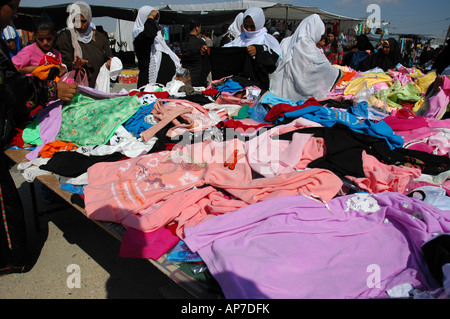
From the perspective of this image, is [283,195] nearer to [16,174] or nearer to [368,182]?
[368,182]

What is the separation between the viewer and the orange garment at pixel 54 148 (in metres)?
2.82

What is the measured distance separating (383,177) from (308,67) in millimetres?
3073

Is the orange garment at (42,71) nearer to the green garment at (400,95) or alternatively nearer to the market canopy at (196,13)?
the green garment at (400,95)


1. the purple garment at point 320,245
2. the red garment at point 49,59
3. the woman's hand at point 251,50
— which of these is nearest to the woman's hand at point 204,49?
the woman's hand at point 251,50

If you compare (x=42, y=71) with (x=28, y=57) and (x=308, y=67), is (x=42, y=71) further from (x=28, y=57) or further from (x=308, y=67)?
(x=308, y=67)

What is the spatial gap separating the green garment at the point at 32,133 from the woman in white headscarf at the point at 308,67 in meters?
3.69

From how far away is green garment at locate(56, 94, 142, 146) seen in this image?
2.99 meters

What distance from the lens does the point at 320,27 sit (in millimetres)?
4805

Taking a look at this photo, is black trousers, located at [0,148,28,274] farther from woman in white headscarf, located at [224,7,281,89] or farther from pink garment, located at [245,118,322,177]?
woman in white headscarf, located at [224,7,281,89]

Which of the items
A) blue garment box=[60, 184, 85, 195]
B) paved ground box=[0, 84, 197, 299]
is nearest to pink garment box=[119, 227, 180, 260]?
paved ground box=[0, 84, 197, 299]

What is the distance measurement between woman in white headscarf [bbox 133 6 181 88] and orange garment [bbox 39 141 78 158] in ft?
6.67

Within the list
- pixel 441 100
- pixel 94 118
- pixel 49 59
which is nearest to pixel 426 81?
pixel 441 100
